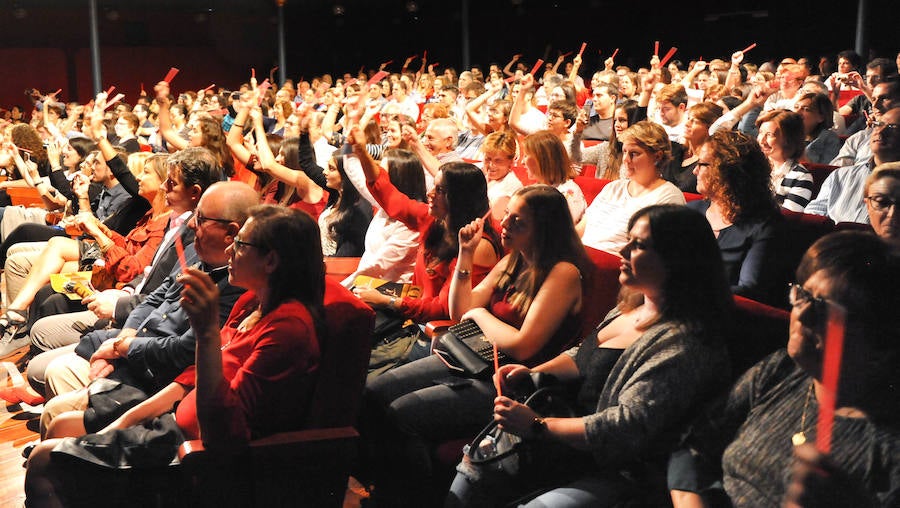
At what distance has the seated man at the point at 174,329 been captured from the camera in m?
2.28

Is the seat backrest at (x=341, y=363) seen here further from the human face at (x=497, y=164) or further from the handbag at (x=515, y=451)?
the human face at (x=497, y=164)

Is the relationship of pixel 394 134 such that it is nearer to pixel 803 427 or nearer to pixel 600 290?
pixel 600 290

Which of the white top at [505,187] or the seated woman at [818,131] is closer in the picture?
the white top at [505,187]

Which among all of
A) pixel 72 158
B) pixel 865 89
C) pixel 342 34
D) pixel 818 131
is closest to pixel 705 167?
pixel 818 131

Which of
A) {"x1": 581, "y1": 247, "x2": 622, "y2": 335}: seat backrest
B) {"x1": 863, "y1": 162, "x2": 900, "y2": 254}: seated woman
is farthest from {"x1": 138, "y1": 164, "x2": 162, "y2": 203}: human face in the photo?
{"x1": 863, "y1": 162, "x2": 900, "y2": 254}: seated woman

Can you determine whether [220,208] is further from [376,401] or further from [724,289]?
[724,289]

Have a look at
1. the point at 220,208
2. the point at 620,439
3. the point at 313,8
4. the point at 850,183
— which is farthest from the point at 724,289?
the point at 313,8

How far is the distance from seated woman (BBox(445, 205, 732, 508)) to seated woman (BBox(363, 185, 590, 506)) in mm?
306

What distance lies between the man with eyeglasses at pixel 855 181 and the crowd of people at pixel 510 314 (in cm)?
1

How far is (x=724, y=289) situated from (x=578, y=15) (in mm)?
15490

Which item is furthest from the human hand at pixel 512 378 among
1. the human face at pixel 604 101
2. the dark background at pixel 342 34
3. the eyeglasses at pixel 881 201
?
the dark background at pixel 342 34

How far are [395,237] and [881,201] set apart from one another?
5.58ft

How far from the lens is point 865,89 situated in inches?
214

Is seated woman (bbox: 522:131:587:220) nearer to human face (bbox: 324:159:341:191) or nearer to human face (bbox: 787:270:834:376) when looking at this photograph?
human face (bbox: 324:159:341:191)
